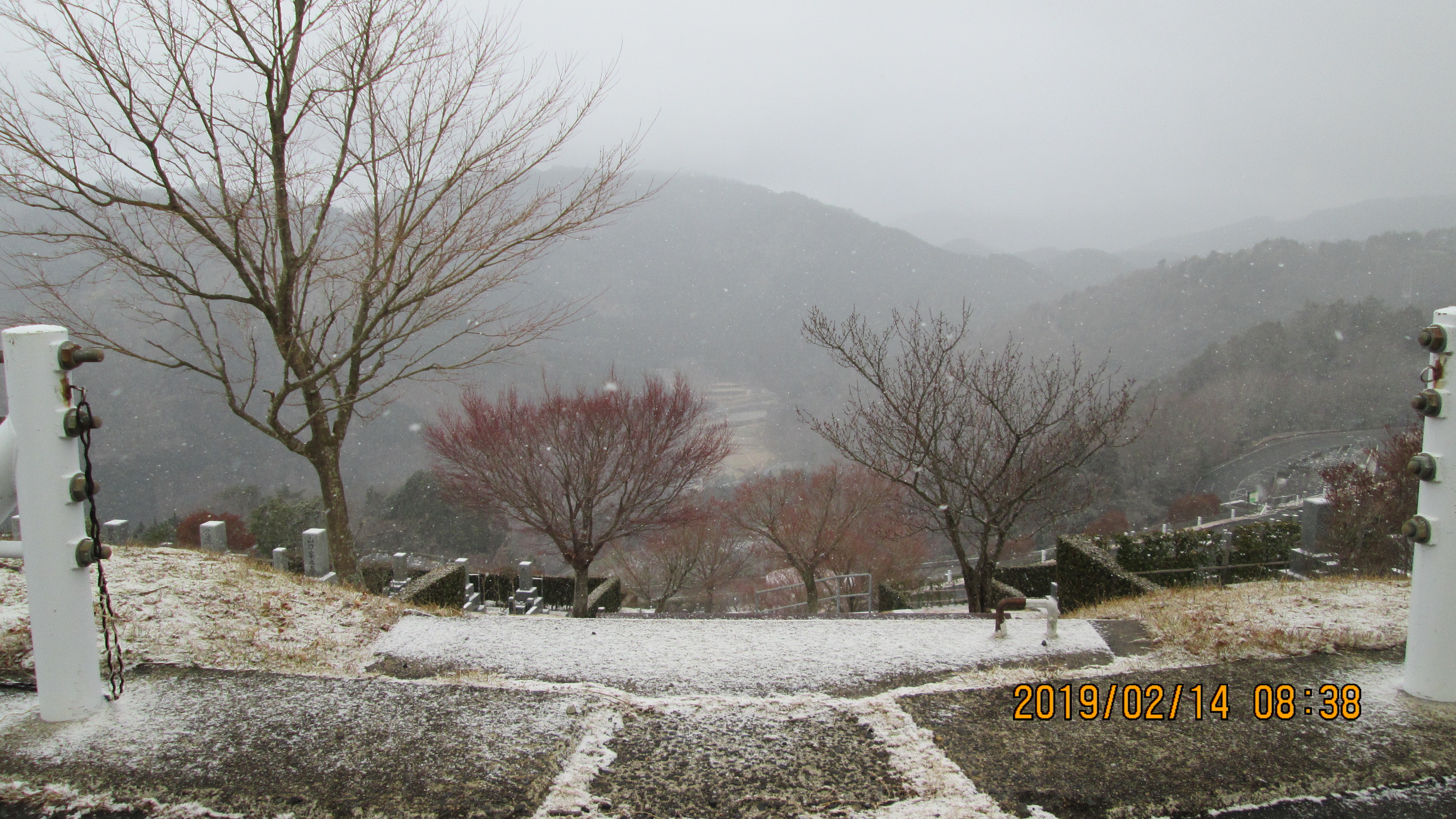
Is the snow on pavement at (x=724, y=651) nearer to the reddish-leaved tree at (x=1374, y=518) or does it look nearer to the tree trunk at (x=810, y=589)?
the tree trunk at (x=810, y=589)

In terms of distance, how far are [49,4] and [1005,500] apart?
11.1 m

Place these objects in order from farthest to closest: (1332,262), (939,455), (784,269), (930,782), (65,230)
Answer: (784,269) < (1332,262) < (939,455) < (65,230) < (930,782)

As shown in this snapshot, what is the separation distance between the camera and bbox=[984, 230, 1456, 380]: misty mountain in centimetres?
5991

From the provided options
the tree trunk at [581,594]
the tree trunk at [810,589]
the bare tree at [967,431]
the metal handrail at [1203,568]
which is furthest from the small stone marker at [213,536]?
the metal handrail at [1203,568]

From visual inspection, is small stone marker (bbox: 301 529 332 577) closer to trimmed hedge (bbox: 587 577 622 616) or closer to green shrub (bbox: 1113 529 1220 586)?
trimmed hedge (bbox: 587 577 622 616)

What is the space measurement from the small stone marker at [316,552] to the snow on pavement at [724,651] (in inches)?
186

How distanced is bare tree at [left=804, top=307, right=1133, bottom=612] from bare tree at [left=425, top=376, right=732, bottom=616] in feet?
16.6

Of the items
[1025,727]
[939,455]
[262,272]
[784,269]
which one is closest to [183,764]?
[1025,727]

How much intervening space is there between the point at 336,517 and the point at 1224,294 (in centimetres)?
7495

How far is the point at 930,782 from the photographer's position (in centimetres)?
247

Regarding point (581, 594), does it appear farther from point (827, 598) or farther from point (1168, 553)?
point (1168, 553)

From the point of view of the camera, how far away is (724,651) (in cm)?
401

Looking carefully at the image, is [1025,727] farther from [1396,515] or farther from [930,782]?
[1396,515]

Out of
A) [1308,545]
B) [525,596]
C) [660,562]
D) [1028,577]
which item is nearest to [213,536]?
[525,596]
